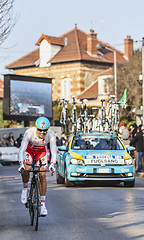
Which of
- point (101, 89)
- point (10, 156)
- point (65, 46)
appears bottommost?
point (10, 156)

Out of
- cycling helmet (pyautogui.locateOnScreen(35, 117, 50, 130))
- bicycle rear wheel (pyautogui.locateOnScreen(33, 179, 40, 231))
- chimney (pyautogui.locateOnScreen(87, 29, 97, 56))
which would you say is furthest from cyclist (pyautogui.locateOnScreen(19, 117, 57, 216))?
chimney (pyautogui.locateOnScreen(87, 29, 97, 56))

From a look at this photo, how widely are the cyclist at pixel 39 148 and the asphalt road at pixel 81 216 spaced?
560mm

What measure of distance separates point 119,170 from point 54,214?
5.73m

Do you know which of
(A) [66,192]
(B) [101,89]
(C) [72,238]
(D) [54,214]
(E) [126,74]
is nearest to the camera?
(C) [72,238]

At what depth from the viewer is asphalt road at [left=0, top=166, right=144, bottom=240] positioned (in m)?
9.10

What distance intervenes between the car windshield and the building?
177ft

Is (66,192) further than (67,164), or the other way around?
(67,164)

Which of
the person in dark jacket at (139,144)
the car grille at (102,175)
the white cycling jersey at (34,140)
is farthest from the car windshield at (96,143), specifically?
the white cycling jersey at (34,140)

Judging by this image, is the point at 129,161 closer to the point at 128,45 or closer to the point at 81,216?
the point at 81,216

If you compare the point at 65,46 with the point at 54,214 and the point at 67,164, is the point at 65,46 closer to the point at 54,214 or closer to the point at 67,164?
the point at 67,164

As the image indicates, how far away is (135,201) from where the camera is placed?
1370cm

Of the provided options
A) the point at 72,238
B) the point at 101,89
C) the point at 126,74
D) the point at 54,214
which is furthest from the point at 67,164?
the point at 101,89

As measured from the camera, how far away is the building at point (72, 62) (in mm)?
75750

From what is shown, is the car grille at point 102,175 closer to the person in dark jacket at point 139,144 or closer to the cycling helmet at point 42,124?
the cycling helmet at point 42,124
